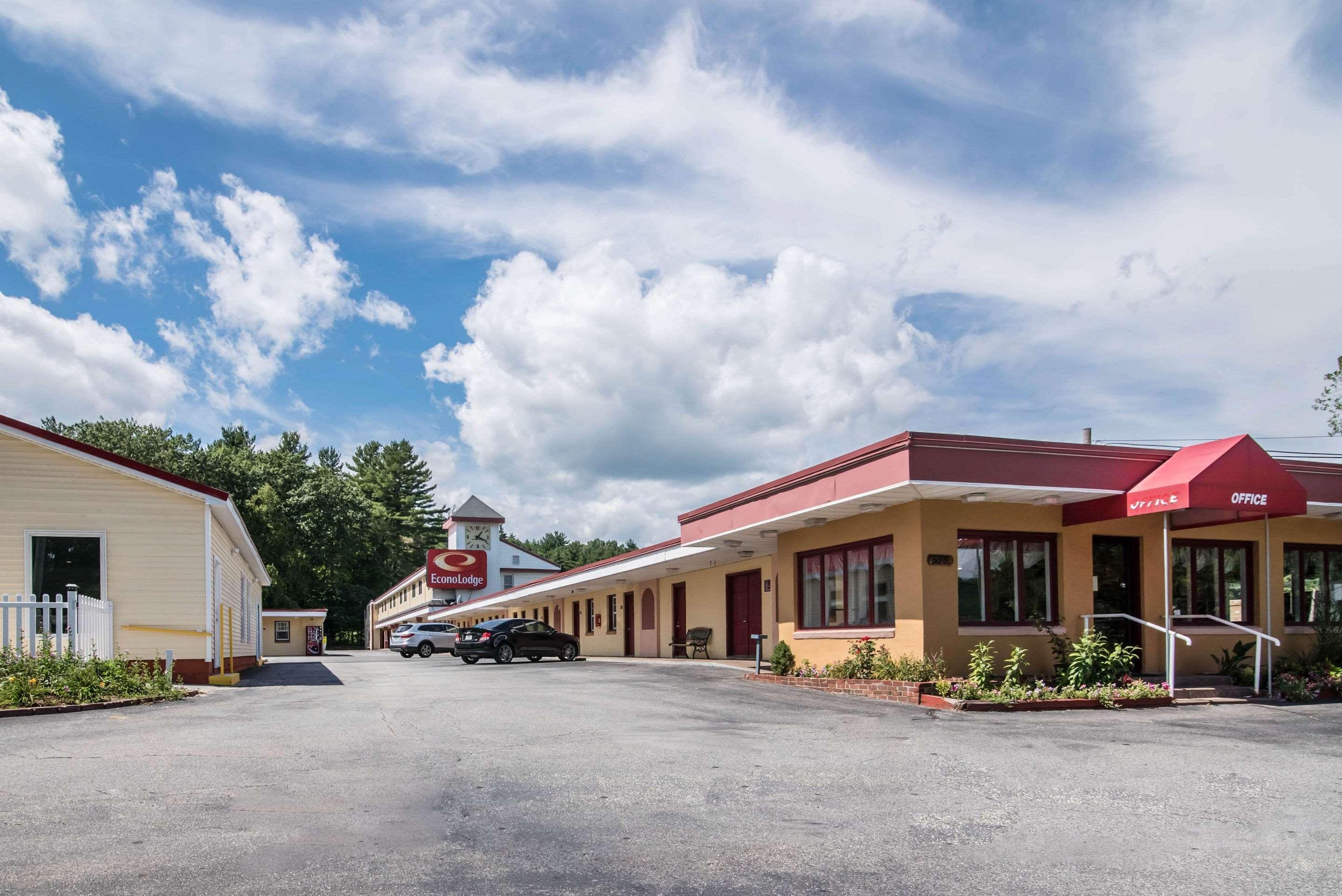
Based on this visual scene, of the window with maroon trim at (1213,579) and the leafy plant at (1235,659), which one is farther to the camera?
the window with maroon trim at (1213,579)

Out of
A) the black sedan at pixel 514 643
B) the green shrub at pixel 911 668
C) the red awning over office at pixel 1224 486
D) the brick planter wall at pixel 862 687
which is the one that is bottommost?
the black sedan at pixel 514 643

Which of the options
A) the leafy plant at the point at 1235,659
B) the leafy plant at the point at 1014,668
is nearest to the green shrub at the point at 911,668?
the leafy plant at the point at 1014,668

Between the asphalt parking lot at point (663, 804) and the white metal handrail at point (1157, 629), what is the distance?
6.41ft

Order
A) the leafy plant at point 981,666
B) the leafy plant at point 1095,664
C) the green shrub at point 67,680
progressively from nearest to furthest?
the green shrub at point 67,680
the leafy plant at point 981,666
the leafy plant at point 1095,664

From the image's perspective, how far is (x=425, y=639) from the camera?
155 feet

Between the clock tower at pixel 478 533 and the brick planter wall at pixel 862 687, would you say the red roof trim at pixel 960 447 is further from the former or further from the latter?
the clock tower at pixel 478 533

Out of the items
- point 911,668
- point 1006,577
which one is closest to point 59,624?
point 911,668

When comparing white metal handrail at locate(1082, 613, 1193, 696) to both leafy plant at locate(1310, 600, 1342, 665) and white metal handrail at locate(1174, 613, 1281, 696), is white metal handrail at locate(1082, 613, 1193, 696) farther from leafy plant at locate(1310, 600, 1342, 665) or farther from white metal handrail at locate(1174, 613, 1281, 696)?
leafy plant at locate(1310, 600, 1342, 665)

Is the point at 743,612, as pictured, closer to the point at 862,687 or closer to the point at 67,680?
the point at 862,687

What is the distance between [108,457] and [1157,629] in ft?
57.7

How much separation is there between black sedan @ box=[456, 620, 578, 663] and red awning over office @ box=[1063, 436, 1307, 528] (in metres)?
19.5

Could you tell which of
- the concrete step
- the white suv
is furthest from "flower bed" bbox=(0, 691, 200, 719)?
the white suv

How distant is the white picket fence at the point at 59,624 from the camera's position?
579 inches

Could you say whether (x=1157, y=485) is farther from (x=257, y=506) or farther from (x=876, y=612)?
(x=257, y=506)
